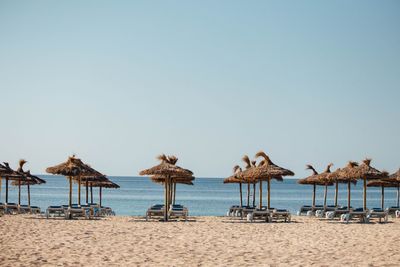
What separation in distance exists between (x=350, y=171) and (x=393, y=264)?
1104 cm

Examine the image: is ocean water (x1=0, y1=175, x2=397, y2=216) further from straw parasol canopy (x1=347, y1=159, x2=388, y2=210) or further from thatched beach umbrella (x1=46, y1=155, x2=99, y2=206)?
straw parasol canopy (x1=347, y1=159, x2=388, y2=210)

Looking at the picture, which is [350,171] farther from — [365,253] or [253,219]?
[365,253]

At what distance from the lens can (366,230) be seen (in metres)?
14.9

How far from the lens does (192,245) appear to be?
1124 cm

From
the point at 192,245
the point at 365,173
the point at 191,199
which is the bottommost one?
the point at 191,199

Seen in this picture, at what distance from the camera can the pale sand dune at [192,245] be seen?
917 centimetres

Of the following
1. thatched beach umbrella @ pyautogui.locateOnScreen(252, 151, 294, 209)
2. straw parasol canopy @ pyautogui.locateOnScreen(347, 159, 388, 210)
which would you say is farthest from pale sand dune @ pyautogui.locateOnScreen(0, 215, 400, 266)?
straw parasol canopy @ pyautogui.locateOnScreen(347, 159, 388, 210)

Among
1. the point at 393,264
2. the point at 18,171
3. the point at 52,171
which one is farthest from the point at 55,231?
the point at 18,171

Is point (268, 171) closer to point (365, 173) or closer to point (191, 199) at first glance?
point (365, 173)

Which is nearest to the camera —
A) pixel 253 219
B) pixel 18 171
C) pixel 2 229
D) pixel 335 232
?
pixel 2 229

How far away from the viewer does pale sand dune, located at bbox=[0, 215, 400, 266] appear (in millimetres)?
9172

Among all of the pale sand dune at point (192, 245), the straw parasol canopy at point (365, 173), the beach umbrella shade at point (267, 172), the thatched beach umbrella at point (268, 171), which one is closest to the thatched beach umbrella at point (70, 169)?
the pale sand dune at point (192, 245)

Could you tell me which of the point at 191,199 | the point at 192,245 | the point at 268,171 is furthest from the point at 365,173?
the point at 191,199

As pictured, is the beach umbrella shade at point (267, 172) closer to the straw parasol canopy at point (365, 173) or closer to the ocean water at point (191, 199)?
the straw parasol canopy at point (365, 173)
